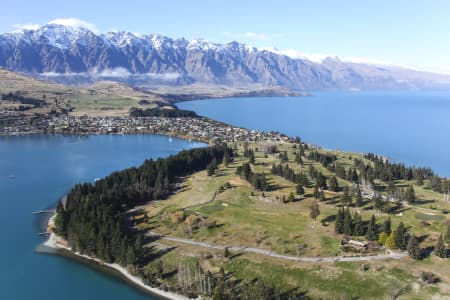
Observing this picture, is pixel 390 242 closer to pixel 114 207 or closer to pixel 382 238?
pixel 382 238

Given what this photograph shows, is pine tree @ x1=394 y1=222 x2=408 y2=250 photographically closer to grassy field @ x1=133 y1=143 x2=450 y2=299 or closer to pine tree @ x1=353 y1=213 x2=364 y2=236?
grassy field @ x1=133 y1=143 x2=450 y2=299

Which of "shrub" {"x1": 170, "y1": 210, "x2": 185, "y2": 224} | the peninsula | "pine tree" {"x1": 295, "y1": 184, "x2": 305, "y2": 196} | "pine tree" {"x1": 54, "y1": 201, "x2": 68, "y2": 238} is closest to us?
the peninsula

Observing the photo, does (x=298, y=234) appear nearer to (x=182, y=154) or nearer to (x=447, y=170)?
(x=182, y=154)

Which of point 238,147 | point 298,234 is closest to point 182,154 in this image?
point 238,147

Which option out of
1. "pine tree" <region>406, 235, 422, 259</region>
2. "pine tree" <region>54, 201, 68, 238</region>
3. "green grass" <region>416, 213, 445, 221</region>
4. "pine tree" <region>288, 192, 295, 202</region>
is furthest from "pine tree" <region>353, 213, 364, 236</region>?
"pine tree" <region>54, 201, 68, 238</region>

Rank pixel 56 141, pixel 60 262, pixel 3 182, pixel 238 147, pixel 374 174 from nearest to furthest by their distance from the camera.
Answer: pixel 60 262
pixel 374 174
pixel 3 182
pixel 238 147
pixel 56 141

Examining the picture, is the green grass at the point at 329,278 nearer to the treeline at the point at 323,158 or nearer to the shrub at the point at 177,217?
the shrub at the point at 177,217

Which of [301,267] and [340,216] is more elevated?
[340,216]
